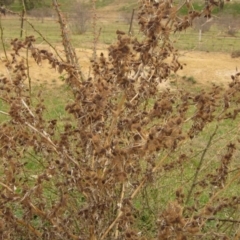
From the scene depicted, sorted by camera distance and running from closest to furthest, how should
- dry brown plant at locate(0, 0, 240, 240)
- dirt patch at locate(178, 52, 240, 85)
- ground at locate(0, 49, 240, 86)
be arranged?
dry brown plant at locate(0, 0, 240, 240) < ground at locate(0, 49, 240, 86) < dirt patch at locate(178, 52, 240, 85)

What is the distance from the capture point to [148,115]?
2127 mm

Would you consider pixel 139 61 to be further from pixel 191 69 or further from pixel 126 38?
pixel 191 69

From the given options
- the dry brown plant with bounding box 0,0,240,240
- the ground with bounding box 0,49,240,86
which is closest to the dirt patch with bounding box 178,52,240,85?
the ground with bounding box 0,49,240,86

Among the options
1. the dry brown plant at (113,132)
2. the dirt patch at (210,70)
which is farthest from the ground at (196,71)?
the dry brown plant at (113,132)

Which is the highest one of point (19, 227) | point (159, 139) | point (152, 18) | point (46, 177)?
point (152, 18)

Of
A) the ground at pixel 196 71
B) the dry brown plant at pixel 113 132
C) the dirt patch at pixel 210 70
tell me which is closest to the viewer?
the dry brown plant at pixel 113 132

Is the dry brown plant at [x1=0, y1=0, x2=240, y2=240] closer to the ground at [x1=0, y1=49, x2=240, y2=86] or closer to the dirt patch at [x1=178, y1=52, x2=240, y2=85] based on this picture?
the ground at [x1=0, y1=49, x2=240, y2=86]

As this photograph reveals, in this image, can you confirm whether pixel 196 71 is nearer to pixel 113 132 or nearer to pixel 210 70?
pixel 210 70

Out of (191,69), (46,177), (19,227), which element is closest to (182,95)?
(46,177)

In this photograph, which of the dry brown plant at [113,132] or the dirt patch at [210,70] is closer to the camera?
the dry brown plant at [113,132]

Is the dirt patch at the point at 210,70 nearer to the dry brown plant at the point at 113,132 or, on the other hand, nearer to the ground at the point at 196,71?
the ground at the point at 196,71

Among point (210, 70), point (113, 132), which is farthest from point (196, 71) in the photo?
point (113, 132)

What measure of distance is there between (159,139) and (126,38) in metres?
0.39

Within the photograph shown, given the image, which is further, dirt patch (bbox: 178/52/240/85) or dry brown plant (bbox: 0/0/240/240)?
dirt patch (bbox: 178/52/240/85)
